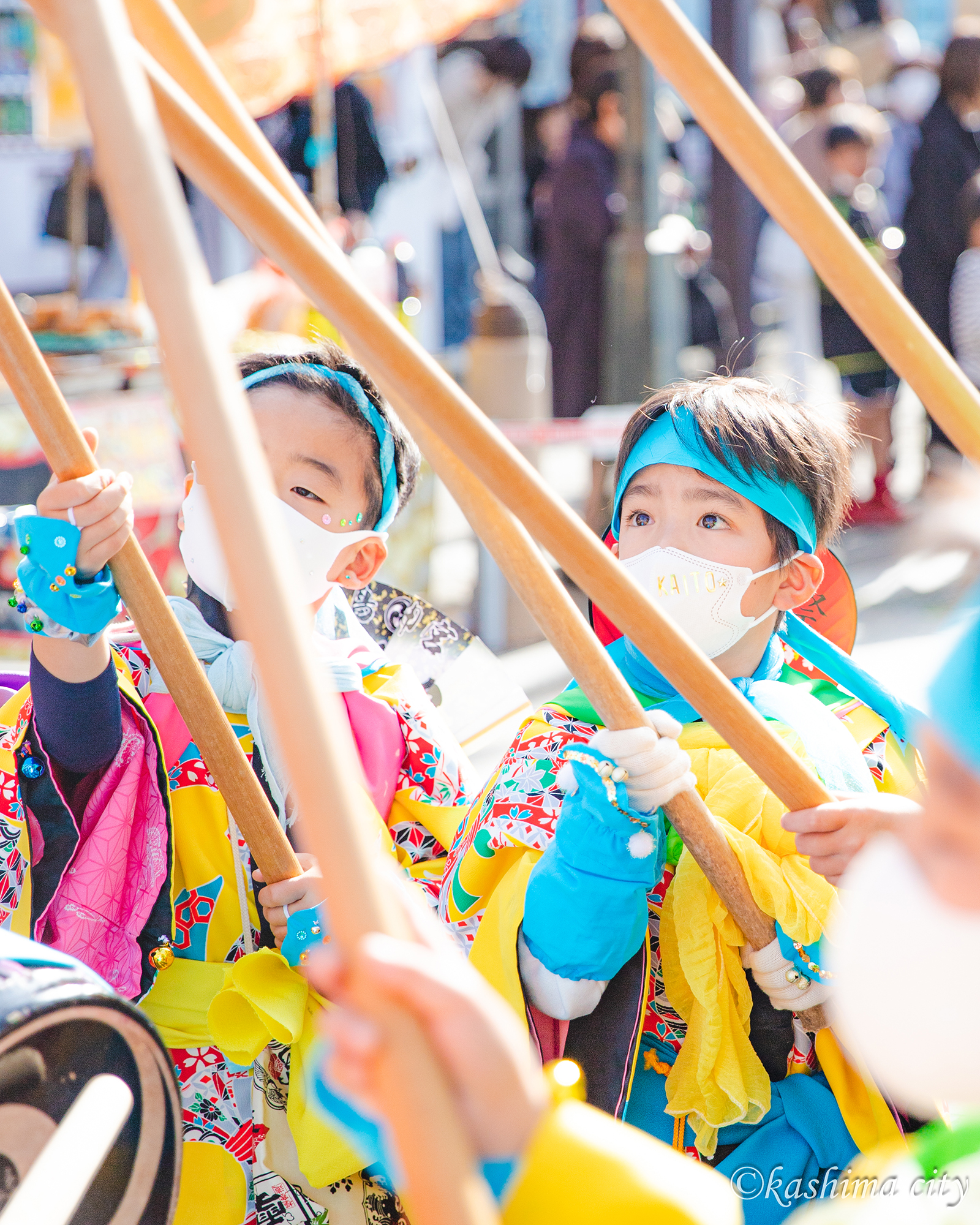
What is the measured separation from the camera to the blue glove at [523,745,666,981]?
4.43ft

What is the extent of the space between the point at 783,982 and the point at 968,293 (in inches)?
209

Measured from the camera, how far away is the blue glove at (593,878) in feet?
4.43

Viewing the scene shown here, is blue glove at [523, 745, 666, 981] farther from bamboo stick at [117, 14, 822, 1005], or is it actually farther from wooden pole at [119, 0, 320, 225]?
wooden pole at [119, 0, 320, 225]

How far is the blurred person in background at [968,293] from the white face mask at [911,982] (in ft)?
18.0

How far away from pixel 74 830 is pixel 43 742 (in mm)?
110

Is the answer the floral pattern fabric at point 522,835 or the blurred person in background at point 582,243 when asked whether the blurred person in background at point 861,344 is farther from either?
the floral pattern fabric at point 522,835

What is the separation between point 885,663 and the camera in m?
4.91

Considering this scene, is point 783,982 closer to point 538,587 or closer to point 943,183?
point 538,587

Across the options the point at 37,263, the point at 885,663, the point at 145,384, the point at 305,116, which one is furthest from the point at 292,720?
the point at 37,263

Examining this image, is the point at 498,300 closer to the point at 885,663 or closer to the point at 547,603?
Result: the point at 885,663

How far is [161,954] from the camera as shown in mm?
1615

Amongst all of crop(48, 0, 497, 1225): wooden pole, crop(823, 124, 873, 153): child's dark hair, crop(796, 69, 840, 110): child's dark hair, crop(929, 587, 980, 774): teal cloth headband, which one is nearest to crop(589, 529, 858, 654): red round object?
crop(929, 587, 980, 774): teal cloth headband

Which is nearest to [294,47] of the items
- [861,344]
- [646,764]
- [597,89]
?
[597,89]

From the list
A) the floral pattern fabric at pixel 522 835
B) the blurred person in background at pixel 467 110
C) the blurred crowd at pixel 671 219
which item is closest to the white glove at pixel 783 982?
the floral pattern fabric at pixel 522 835
